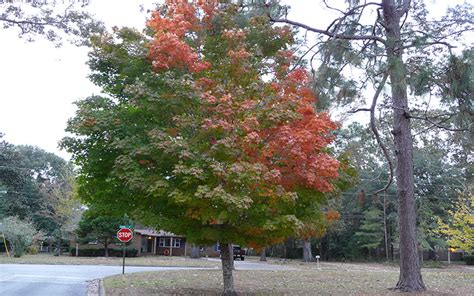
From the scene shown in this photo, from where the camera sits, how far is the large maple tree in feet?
33.5

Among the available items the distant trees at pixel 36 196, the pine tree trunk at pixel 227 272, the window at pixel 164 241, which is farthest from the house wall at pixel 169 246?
the pine tree trunk at pixel 227 272

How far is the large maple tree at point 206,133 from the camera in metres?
10.2

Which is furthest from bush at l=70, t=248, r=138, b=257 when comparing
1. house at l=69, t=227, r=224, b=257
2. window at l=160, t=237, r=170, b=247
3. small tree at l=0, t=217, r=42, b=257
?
window at l=160, t=237, r=170, b=247

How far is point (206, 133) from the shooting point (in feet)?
34.9

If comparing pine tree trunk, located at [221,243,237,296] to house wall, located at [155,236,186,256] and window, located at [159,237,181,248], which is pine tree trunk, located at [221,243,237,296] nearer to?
house wall, located at [155,236,186,256]

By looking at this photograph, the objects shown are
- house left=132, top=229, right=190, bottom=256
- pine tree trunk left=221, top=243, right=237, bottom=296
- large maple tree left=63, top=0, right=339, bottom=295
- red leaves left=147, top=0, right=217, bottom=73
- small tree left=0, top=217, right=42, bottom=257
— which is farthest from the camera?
house left=132, top=229, right=190, bottom=256

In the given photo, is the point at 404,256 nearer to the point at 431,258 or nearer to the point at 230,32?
the point at 230,32

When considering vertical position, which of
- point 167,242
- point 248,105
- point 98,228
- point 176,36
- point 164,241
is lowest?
point 167,242

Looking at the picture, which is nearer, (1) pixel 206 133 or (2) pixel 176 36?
(1) pixel 206 133

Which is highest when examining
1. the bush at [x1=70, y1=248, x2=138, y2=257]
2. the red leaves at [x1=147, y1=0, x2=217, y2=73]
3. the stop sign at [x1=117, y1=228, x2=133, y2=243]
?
the red leaves at [x1=147, y1=0, x2=217, y2=73]

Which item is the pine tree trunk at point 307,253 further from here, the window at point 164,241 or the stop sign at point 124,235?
the stop sign at point 124,235

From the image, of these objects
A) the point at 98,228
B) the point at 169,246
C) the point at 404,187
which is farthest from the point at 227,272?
the point at 169,246

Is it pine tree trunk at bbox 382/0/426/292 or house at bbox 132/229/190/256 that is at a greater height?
pine tree trunk at bbox 382/0/426/292

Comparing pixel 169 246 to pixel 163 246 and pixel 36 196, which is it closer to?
pixel 163 246
